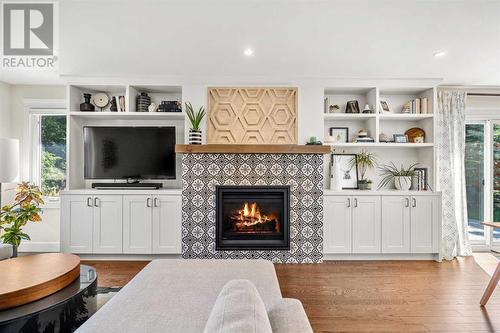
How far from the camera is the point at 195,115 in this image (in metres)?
4.01

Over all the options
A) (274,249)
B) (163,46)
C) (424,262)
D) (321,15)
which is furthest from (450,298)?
(163,46)

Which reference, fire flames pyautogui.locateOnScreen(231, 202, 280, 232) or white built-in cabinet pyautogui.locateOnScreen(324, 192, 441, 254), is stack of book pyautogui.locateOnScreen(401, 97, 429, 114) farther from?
fire flames pyautogui.locateOnScreen(231, 202, 280, 232)

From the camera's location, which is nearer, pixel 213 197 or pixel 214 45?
pixel 214 45

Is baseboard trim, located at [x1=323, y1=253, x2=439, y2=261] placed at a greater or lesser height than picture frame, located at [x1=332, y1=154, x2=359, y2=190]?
lesser

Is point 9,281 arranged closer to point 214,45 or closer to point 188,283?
point 188,283

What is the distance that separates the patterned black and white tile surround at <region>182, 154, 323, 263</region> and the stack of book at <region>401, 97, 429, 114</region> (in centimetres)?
149

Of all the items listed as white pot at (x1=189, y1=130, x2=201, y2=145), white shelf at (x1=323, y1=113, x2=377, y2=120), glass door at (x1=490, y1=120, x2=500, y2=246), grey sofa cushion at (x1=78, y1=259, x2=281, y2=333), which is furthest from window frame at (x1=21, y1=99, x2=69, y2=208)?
glass door at (x1=490, y1=120, x2=500, y2=246)

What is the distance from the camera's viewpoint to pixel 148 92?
435 centimetres

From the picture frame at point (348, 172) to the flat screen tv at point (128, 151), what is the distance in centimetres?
237

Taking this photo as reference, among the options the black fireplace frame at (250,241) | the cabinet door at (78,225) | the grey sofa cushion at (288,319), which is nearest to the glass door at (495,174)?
the black fireplace frame at (250,241)

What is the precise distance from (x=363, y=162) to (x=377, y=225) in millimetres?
910

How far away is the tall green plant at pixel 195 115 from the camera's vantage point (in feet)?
12.7

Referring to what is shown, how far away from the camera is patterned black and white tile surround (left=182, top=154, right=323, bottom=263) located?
3.89 metres

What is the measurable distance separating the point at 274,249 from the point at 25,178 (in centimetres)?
369
